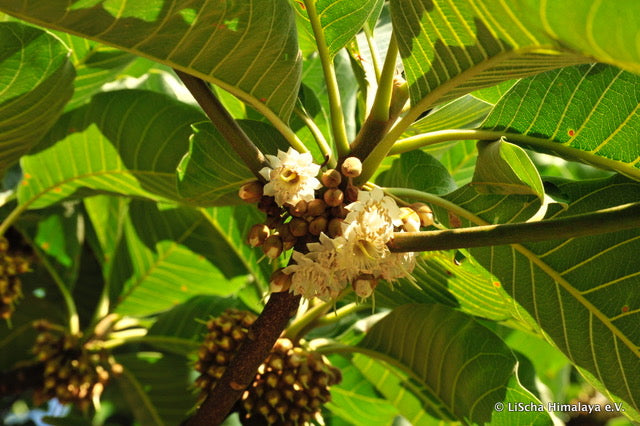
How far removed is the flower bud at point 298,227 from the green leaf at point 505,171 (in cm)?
29

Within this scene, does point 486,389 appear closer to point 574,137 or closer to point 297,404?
point 297,404

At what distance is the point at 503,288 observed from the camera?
1237 mm

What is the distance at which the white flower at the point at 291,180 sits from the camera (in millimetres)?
1044

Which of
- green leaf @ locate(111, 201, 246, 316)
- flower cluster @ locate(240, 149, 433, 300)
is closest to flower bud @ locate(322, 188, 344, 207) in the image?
flower cluster @ locate(240, 149, 433, 300)

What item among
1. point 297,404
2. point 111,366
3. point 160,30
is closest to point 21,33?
point 160,30

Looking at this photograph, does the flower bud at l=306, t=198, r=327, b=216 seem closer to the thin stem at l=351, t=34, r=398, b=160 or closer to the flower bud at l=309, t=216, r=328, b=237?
the flower bud at l=309, t=216, r=328, b=237

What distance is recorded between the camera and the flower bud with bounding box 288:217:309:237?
1062 millimetres

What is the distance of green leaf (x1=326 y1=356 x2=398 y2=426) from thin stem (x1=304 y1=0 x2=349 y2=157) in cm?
73

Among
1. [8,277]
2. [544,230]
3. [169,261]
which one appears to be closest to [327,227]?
[544,230]

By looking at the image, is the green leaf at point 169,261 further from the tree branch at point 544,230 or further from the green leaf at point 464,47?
the tree branch at point 544,230

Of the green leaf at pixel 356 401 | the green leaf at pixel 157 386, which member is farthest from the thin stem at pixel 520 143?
the green leaf at pixel 157 386

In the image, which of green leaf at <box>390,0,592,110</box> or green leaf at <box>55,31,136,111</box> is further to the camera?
green leaf at <box>55,31,136,111</box>

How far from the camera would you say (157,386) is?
193 cm

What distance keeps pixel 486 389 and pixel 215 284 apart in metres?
0.87
